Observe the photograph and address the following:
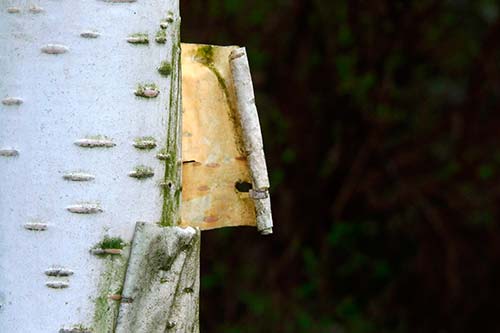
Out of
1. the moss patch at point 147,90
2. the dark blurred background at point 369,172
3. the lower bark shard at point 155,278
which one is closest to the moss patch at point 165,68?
the moss patch at point 147,90

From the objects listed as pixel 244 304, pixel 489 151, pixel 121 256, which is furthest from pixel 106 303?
pixel 489 151

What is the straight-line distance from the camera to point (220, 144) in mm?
1211

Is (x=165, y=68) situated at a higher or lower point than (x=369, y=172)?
lower

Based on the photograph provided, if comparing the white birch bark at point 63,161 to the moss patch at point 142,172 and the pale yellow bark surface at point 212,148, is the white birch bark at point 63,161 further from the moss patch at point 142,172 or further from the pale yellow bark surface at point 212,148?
the pale yellow bark surface at point 212,148

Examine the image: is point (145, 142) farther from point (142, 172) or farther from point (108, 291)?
point (108, 291)

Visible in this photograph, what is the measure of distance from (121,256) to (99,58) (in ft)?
0.71

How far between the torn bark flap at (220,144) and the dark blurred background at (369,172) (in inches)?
95.9

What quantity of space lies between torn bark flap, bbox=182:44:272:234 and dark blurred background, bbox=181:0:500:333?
7.99ft

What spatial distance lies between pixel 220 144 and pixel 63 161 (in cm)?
24

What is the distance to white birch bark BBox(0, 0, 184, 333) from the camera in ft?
3.42

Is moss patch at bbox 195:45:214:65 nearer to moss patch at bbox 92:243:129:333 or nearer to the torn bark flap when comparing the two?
the torn bark flap

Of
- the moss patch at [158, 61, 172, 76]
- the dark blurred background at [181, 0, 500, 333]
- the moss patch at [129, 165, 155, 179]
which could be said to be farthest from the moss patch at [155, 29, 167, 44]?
the dark blurred background at [181, 0, 500, 333]

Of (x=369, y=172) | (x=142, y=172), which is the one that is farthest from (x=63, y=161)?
(x=369, y=172)

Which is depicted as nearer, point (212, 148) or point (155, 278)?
point (155, 278)
